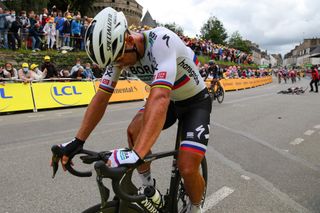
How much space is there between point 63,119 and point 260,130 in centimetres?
529

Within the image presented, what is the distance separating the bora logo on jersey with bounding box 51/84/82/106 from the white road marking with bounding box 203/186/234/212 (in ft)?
29.5

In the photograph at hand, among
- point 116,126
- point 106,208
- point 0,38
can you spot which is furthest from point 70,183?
point 0,38

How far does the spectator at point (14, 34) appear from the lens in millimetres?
15027

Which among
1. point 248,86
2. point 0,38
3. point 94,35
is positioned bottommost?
point 248,86

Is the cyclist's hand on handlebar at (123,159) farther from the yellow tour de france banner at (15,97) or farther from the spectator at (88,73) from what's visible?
the spectator at (88,73)

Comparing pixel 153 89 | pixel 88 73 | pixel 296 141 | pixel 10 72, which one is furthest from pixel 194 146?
pixel 88 73

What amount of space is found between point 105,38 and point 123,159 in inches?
31.7

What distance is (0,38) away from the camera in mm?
15383

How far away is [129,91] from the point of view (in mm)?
14828

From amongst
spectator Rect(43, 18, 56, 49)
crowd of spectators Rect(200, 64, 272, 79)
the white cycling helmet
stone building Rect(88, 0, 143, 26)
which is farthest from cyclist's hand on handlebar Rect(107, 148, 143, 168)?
stone building Rect(88, 0, 143, 26)

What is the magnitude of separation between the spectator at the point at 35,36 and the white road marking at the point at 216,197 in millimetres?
14157

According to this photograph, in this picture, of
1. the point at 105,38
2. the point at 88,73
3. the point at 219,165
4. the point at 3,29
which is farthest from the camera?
the point at 3,29

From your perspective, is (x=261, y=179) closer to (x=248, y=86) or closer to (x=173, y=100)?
(x=173, y=100)

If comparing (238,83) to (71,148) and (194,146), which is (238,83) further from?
(71,148)
